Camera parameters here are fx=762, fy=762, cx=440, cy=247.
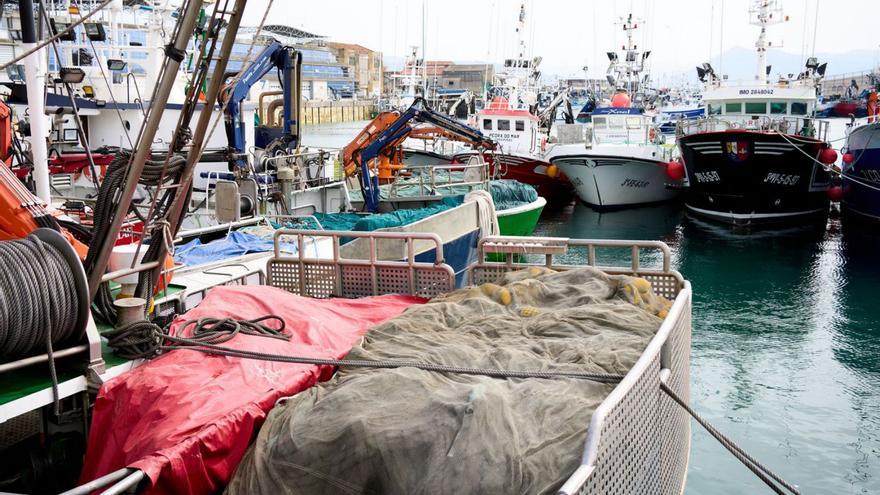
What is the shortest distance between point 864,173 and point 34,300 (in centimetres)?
2313

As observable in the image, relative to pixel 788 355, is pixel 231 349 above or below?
above

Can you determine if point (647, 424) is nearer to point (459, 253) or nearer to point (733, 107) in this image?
point (459, 253)

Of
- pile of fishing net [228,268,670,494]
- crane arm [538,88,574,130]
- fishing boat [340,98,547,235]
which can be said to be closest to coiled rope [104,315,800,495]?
pile of fishing net [228,268,670,494]

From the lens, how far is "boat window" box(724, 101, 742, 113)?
26234 millimetres

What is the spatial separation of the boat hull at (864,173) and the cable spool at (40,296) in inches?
851

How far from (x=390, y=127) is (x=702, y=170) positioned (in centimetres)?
1110

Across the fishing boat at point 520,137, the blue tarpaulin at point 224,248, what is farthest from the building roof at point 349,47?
the blue tarpaulin at point 224,248

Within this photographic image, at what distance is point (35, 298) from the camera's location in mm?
4117

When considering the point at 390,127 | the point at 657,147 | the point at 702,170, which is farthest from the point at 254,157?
the point at 657,147

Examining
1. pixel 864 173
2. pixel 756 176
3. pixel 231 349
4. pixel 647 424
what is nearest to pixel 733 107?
pixel 756 176

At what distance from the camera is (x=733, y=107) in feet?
86.6

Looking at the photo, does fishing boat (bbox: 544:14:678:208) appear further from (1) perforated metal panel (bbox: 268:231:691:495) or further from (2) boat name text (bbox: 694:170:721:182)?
(1) perforated metal panel (bbox: 268:231:691:495)

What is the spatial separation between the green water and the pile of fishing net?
369 centimetres

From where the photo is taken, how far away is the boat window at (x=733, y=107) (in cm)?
2623
